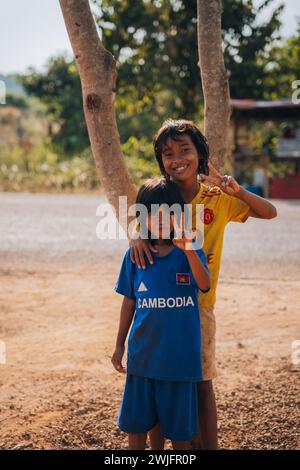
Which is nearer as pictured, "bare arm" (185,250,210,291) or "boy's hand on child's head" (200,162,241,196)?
"bare arm" (185,250,210,291)

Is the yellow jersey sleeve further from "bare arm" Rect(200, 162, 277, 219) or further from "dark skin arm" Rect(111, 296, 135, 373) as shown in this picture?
"dark skin arm" Rect(111, 296, 135, 373)

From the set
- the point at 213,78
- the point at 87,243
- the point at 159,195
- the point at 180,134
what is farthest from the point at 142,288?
the point at 87,243

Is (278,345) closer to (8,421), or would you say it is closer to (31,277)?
(8,421)

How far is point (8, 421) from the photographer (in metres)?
3.15

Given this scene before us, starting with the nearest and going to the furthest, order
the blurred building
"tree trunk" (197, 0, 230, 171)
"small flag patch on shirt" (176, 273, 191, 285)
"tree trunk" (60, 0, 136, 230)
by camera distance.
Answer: "small flag patch on shirt" (176, 273, 191, 285)
"tree trunk" (60, 0, 136, 230)
"tree trunk" (197, 0, 230, 171)
the blurred building

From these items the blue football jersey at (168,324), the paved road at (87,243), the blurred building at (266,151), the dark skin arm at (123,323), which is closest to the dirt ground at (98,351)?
the paved road at (87,243)

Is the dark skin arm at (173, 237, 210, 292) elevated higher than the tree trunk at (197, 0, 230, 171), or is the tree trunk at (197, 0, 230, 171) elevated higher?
the tree trunk at (197, 0, 230, 171)

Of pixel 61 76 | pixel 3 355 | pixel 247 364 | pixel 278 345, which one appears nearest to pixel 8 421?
pixel 3 355

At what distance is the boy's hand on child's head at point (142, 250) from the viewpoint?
2178 mm

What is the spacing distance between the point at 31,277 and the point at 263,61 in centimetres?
1644

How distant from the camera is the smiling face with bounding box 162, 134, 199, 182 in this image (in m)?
2.32

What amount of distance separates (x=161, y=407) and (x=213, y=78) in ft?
5.38

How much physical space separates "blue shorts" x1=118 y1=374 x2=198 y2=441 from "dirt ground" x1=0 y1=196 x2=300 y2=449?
0.78 m

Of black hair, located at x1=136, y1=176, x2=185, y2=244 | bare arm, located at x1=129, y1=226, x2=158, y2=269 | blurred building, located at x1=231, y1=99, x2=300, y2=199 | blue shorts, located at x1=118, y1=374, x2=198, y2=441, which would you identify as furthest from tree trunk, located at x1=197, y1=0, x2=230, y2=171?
blurred building, located at x1=231, y1=99, x2=300, y2=199
